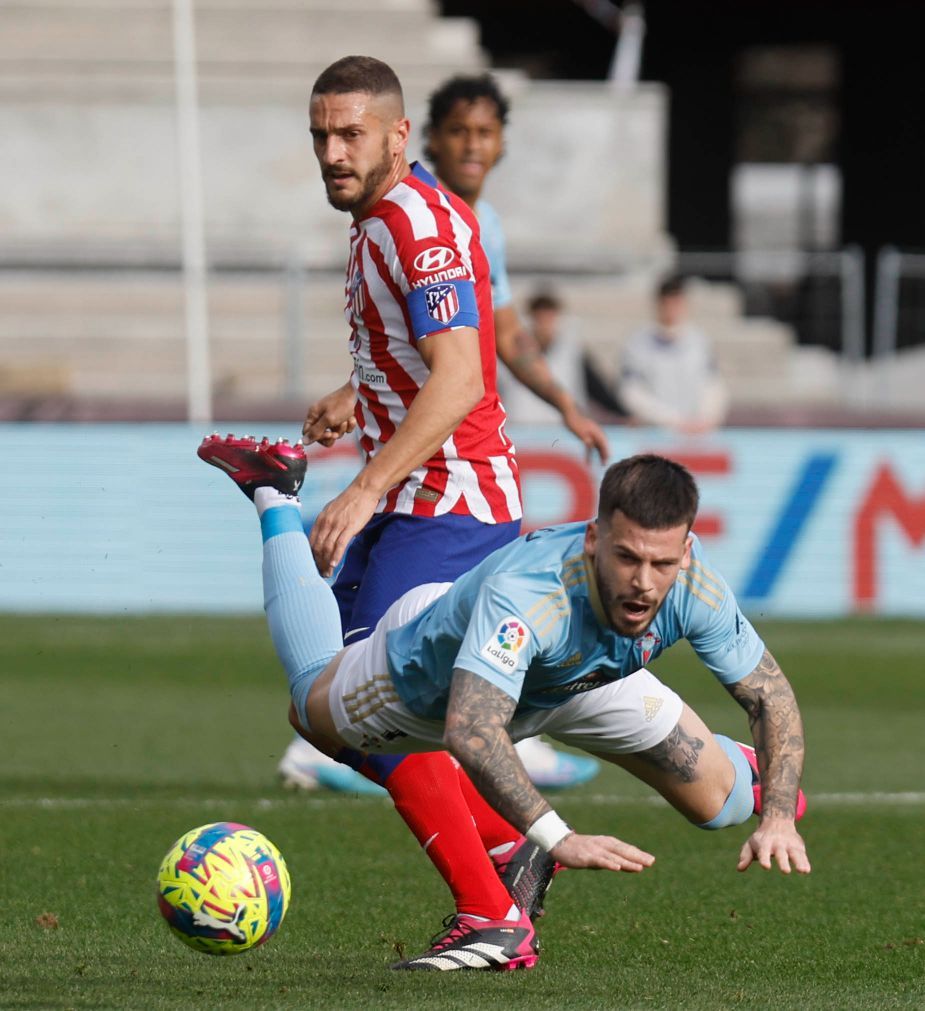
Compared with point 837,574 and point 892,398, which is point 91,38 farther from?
point 837,574

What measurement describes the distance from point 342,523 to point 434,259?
33.8 inches

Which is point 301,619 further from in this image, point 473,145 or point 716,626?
point 473,145

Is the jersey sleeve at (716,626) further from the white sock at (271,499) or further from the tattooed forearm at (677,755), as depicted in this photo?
the white sock at (271,499)

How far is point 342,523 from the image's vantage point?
5887 mm

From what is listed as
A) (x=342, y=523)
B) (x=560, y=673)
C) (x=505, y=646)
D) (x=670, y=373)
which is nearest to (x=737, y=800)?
(x=560, y=673)

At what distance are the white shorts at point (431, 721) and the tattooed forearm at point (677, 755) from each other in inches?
Answer: 1.1

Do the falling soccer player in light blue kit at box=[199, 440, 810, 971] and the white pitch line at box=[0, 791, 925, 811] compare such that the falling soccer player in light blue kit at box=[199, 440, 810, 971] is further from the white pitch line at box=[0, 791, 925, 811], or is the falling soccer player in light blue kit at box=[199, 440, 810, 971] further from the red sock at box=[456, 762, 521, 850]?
the white pitch line at box=[0, 791, 925, 811]

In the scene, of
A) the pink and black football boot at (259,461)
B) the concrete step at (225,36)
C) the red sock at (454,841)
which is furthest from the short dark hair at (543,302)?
the red sock at (454,841)

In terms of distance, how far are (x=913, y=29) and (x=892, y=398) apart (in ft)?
32.1

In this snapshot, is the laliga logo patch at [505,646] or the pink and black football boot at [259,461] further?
the pink and black football boot at [259,461]

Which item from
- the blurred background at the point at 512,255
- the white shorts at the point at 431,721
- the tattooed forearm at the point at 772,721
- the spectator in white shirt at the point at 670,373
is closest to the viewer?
the tattooed forearm at the point at 772,721

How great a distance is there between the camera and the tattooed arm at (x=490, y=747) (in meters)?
5.05

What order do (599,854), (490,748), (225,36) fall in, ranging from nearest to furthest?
(599,854) < (490,748) < (225,36)

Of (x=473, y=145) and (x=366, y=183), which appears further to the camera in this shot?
(x=473, y=145)
